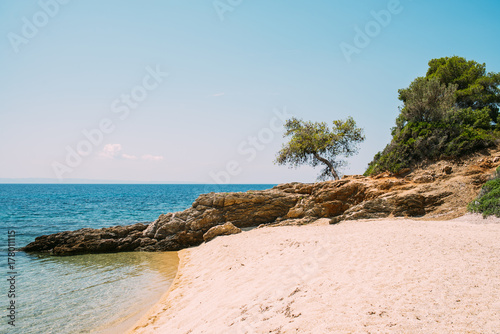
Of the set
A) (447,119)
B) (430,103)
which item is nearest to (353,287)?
(447,119)

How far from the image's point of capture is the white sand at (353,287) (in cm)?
480

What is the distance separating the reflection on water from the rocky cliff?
2.23m

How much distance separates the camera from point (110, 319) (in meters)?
8.72

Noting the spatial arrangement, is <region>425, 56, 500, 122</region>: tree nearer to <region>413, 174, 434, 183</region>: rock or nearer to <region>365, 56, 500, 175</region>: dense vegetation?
<region>365, 56, 500, 175</region>: dense vegetation

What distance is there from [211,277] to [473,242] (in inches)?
377

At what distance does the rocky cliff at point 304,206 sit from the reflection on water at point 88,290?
2.23 meters

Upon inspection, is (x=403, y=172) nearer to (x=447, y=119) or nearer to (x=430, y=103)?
(x=447, y=119)

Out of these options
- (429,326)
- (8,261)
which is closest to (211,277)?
(429,326)

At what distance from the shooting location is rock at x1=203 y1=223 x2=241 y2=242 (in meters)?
18.7

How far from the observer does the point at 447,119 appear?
20.3 m

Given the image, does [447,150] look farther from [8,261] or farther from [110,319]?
[8,261]

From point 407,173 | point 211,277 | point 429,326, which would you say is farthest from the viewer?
point 407,173

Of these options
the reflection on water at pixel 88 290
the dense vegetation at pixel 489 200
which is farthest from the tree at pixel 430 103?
the reflection on water at pixel 88 290

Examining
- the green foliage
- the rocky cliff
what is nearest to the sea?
the rocky cliff
